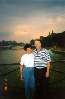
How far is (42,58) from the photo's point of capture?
7.97 m

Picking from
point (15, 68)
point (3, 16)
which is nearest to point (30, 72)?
point (15, 68)

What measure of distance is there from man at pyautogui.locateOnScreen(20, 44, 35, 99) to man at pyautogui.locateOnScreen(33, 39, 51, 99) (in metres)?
0.09

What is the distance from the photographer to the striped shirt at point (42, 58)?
796 cm

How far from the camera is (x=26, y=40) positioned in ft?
27.2

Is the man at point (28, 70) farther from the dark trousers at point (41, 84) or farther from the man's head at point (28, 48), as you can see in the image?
the dark trousers at point (41, 84)

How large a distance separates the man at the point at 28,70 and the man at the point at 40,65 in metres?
0.09

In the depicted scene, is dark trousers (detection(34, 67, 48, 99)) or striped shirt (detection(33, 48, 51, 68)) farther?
dark trousers (detection(34, 67, 48, 99))

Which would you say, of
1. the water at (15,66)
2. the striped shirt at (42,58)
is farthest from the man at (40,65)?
the water at (15,66)

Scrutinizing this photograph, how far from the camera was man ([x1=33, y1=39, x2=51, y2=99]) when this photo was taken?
7961 millimetres

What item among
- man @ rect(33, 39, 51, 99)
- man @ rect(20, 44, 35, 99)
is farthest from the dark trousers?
man @ rect(20, 44, 35, 99)

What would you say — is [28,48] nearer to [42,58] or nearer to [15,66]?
[42,58]

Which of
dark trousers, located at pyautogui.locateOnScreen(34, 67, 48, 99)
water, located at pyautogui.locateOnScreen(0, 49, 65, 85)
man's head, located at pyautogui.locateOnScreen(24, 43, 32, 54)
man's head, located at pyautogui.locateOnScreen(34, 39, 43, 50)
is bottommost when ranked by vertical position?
dark trousers, located at pyautogui.locateOnScreen(34, 67, 48, 99)

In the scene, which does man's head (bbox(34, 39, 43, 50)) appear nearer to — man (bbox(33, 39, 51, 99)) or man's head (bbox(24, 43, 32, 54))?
man (bbox(33, 39, 51, 99))

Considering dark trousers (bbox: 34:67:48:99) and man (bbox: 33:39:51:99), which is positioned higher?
man (bbox: 33:39:51:99)
